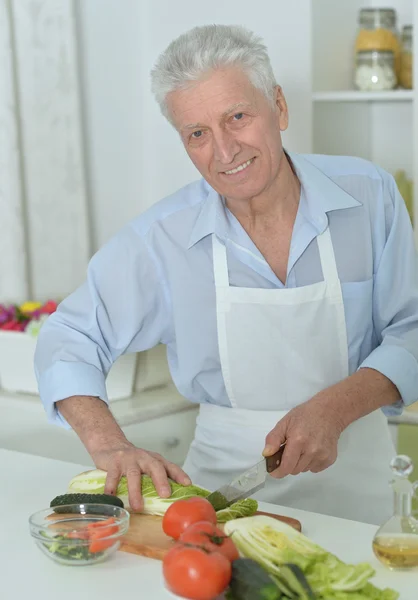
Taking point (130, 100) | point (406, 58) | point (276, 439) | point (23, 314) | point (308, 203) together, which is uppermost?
point (406, 58)

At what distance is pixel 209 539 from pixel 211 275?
0.81 m

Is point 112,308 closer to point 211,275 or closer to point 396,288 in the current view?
point 211,275

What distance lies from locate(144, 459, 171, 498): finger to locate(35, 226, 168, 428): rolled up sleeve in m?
0.39

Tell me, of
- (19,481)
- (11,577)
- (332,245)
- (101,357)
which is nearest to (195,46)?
(332,245)

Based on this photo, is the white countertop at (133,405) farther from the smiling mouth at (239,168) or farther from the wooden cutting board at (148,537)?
the wooden cutting board at (148,537)

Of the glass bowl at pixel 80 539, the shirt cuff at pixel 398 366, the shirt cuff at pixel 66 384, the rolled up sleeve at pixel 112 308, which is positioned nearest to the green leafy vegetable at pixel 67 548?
the glass bowl at pixel 80 539

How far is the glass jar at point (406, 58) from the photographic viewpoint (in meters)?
2.82

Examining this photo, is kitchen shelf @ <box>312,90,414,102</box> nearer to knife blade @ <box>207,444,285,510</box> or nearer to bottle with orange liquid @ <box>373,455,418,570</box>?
knife blade @ <box>207,444,285,510</box>

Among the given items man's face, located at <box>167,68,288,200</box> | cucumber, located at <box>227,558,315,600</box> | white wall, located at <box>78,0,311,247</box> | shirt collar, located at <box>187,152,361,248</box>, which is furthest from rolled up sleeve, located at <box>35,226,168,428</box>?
white wall, located at <box>78,0,311,247</box>

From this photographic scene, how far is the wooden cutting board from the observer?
1.32 metres

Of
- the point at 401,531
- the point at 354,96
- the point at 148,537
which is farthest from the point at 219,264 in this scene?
the point at 354,96

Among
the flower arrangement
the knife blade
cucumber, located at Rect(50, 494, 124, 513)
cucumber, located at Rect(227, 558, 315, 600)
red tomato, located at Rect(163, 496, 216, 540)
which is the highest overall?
cucumber, located at Rect(227, 558, 315, 600)

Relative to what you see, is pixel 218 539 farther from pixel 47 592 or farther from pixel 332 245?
pixel 332 245

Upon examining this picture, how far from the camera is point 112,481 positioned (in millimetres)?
1483
